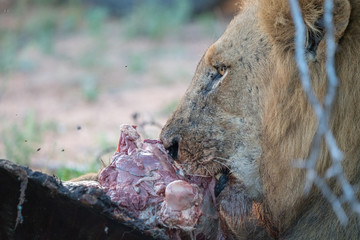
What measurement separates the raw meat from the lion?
0.25 ft

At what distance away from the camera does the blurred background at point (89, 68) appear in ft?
18.7

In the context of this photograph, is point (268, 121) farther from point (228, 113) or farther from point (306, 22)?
point (306, 22)

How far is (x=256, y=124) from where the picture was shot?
2633 mm

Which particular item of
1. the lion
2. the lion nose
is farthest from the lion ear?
the lion nose

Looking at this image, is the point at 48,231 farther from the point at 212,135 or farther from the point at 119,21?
the point at 119,21

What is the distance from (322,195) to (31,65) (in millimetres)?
6712

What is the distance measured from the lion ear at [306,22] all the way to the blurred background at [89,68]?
2126 mm

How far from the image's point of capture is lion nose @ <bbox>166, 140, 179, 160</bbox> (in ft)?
9.00

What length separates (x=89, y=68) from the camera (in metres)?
8.69

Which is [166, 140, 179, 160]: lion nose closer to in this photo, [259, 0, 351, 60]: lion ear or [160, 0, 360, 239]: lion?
[160, 0, 360, 239]: lion

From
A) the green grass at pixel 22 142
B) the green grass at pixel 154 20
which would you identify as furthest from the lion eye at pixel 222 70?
the green grass at pixel 154 20

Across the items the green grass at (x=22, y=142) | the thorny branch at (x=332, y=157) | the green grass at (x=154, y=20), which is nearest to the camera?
the thorny branch at (x=332, y=157)

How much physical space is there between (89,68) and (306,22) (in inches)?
258

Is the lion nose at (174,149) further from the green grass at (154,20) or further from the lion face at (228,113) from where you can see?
the green grass at (154,20)
